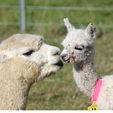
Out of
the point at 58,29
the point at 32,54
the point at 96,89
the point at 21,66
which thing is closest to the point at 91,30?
the point at 96,89

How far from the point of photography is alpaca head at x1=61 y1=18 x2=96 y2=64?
540 centimetres

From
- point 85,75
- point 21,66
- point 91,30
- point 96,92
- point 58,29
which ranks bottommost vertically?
point 96,92

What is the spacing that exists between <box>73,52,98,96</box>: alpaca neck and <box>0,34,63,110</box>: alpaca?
0.41 meters

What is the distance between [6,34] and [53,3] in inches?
126

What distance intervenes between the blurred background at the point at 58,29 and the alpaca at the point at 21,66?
41.8 inches

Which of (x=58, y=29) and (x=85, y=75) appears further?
(x=58, y=29)

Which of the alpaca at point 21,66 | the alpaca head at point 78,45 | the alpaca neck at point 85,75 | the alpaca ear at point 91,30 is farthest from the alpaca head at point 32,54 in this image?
the alpaca ear at point 91,30

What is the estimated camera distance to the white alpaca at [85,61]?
541 cm

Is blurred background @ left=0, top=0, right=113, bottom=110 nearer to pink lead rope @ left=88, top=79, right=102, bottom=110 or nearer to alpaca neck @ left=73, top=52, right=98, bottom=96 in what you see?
alpaca neck @ left=73, top=52, right=98, bottom=96

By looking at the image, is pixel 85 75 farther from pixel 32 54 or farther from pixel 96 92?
pixel 32 54

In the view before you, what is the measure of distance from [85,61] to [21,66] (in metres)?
0.70

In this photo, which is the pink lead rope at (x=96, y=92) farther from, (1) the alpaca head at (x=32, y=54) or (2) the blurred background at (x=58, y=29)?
(2) the blurred background at (x=58, y=29)

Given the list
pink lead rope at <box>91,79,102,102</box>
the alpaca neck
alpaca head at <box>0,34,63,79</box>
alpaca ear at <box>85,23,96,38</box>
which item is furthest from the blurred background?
alpaca head at <box>0,34,63,79</box>

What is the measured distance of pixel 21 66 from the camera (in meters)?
5.16
